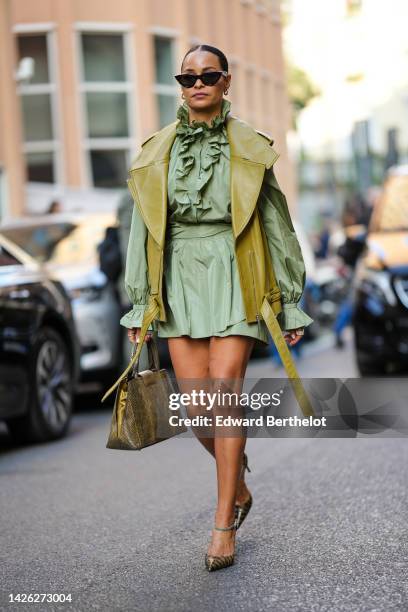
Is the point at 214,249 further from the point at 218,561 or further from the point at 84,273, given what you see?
the point at 84,273

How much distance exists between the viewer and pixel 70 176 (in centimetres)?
2809

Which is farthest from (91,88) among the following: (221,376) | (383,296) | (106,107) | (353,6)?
(221,376)

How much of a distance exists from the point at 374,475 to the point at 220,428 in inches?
85.8

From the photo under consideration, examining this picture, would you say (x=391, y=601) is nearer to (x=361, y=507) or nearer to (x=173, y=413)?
(x=173, y=413)

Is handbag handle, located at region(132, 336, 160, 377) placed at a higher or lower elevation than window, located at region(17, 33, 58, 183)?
lower

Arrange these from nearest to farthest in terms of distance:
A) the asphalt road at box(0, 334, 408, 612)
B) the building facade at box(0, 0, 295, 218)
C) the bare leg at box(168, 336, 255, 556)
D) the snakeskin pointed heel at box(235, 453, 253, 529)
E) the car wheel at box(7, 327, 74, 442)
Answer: the asphalt road at box(0, 334, 408, 612)
the bare leg at box(168, 336, 255, 556)
the snakeskin pointed heel at box(235, 453, 253, 529)
the car wheel at box(7, 327, 74, 442)
the building facade at box(0, 0, 295, 218)

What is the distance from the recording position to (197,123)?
539cm

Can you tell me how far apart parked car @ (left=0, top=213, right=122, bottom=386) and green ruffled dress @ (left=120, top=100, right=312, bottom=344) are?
647 centimetres

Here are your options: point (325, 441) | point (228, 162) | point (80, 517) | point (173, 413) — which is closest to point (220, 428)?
point (173, 413)

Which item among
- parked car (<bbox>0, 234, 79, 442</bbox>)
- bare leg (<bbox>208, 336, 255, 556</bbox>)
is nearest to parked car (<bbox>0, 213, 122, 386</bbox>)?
parked car (<bbox>0, 234, 79, 442</bbox>)

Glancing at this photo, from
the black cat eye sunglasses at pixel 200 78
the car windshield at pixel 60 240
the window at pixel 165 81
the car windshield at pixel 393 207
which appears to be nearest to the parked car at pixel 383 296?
the car windshield at pixel 393 207

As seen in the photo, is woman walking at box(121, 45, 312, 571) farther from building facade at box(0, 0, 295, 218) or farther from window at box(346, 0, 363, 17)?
window at box(346, 0, 363, 17)

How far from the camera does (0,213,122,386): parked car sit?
39.8 feet

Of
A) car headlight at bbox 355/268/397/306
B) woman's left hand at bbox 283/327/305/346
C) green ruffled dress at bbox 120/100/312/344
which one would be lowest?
car headlight at bbox 355/268/397/306
